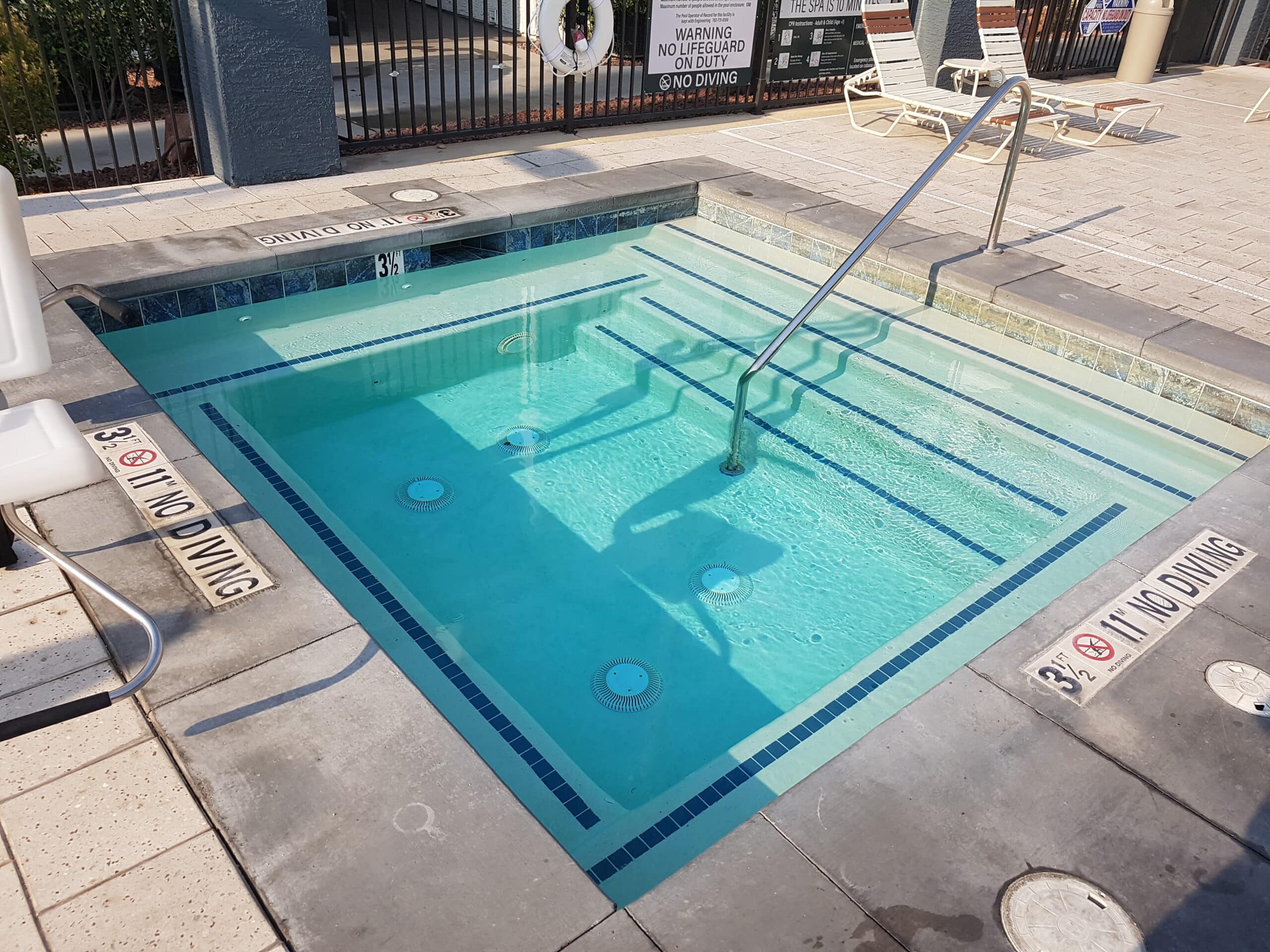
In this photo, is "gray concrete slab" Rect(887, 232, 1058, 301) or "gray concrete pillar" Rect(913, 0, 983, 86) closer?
"gray concrete slab" Rect(887, 232, 1058, 301)

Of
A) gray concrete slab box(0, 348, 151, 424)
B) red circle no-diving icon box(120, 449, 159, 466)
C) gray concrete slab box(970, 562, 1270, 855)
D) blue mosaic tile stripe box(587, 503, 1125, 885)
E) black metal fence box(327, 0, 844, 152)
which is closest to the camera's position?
gray concrete slab box(970, 562, 1270, 855)

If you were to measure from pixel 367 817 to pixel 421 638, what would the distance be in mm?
1055

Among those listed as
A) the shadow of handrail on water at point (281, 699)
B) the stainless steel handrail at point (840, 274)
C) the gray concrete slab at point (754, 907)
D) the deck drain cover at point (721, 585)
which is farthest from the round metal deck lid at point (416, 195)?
the gray concrete slab at point (754, 907)

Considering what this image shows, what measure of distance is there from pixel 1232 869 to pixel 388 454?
3.06 metres

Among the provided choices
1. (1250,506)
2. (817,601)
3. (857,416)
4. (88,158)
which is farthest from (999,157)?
→ (88,158)

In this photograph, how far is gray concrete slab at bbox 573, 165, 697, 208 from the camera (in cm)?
589

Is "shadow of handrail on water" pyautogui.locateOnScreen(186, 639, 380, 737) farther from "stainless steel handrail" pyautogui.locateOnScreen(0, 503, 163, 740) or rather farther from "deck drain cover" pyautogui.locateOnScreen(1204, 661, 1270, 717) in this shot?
"deck drain cover" pyautogui.locateOnScreen(1204, 661, 1270, 717)

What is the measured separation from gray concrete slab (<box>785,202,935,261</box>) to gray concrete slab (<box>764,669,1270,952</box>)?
11.7 ft

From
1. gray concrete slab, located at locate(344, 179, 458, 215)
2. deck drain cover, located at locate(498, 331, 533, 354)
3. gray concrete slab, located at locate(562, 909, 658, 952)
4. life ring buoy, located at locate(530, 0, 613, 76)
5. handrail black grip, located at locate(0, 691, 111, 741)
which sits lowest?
deck drain cover, located at locate(498, 331, 533, 354)

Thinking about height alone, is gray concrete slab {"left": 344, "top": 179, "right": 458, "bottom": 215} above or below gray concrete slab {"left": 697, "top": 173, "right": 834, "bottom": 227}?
below

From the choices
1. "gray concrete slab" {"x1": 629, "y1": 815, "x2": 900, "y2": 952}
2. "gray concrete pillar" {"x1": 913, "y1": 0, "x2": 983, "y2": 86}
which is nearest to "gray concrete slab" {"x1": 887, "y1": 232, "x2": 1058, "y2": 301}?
"gray concrete slab" {"x1": 629, "y1": 815, "x2": 900, "y2": 952}

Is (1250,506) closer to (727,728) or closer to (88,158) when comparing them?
(727,728)

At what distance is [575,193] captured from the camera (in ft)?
18.9

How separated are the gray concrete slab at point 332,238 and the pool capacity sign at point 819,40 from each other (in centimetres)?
484
